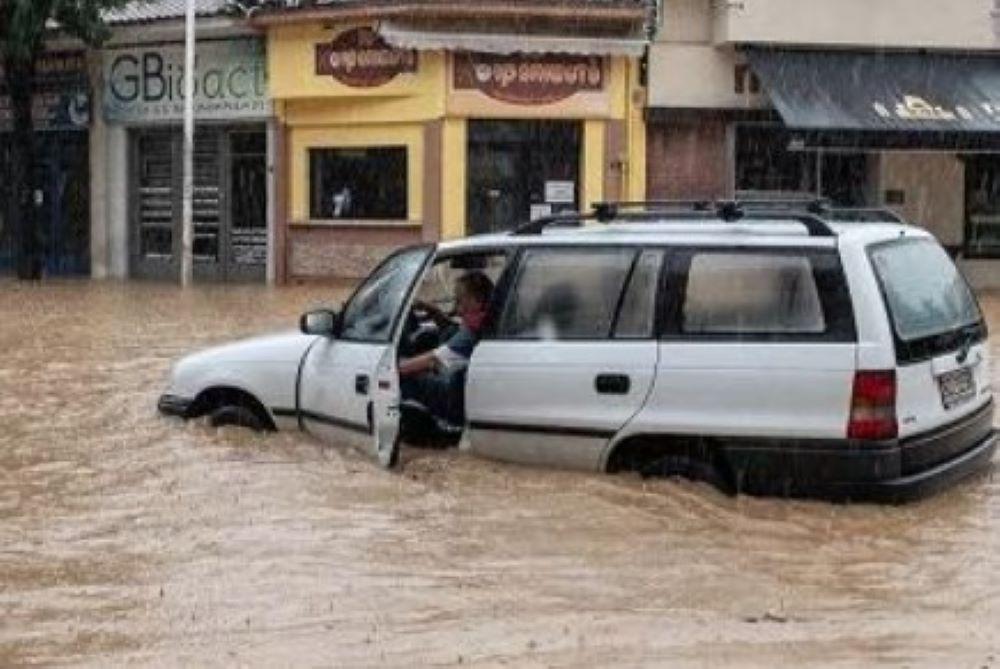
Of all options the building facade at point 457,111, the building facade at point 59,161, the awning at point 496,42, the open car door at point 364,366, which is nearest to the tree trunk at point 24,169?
the building facade at point 59,161

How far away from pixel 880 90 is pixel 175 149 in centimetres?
1105

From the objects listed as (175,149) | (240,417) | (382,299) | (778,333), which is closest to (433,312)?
(382,299)

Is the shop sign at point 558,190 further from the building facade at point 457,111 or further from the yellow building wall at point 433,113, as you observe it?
the yellow building wall at point 433,113

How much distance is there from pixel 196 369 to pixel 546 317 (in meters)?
2.37

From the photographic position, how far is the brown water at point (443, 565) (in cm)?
611

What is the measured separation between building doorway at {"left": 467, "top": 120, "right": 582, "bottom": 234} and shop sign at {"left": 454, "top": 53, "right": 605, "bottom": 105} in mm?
450

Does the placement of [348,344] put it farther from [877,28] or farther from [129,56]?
[129,56]

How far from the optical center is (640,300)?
864 centimetres

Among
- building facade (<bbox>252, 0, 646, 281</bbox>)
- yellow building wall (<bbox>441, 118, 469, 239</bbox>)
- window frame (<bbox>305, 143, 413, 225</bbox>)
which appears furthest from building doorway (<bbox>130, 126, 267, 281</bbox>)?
yellow building wall (<bbox>441, 118, 469, 239</bbox>)

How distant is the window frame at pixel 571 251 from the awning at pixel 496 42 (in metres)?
15.7

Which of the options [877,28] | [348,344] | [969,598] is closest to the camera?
[969,598]

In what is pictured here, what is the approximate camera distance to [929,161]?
1058 inches

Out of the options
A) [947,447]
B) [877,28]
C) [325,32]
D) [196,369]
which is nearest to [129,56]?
[325,32]

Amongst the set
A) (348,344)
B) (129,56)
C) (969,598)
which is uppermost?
(129,56)
